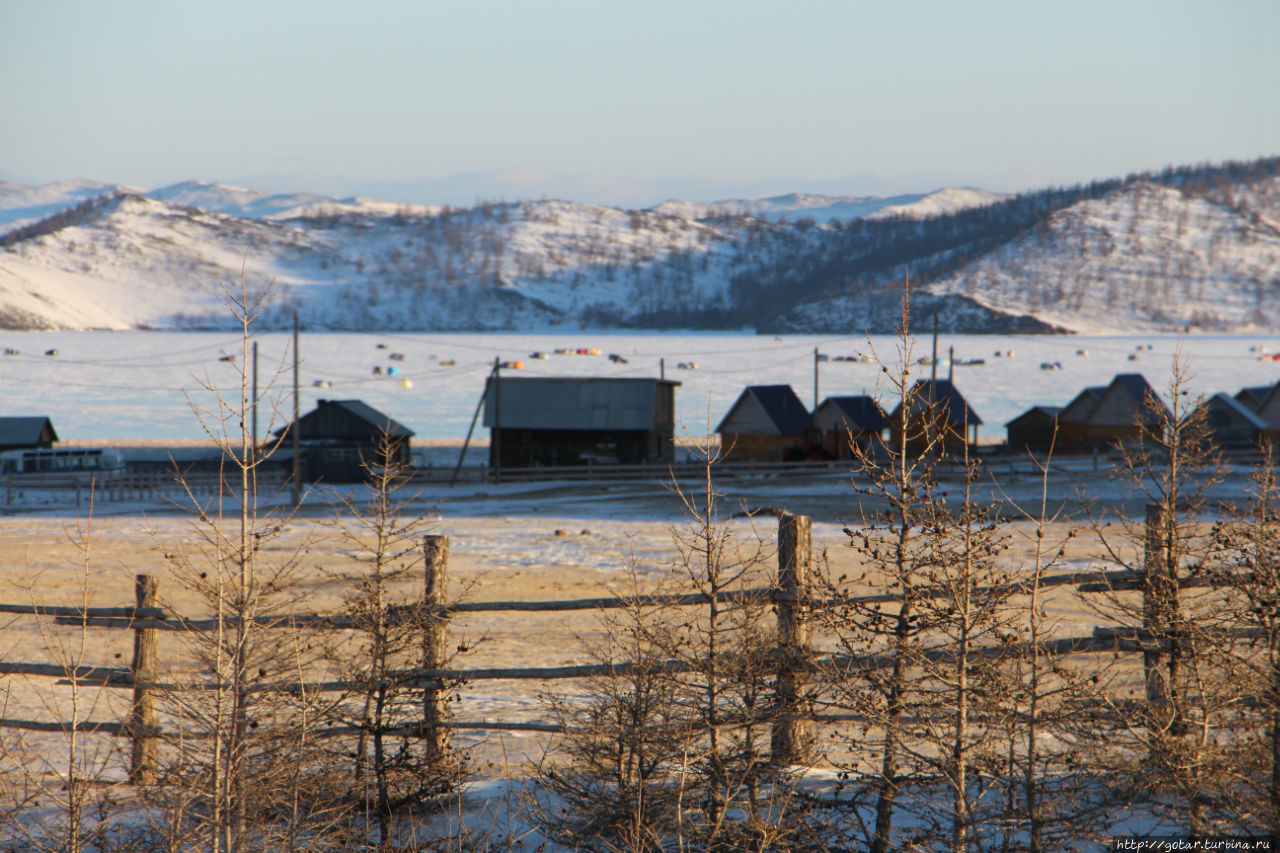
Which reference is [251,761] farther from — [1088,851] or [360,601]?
[1088,851]

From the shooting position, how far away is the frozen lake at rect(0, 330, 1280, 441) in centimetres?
7781

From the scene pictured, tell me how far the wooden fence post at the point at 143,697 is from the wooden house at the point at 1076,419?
183ft

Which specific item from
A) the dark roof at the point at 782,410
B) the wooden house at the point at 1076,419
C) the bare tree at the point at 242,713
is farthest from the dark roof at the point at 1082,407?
the bare tree at the point at 242,713

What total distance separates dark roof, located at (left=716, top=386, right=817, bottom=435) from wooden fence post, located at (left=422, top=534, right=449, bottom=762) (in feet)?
151

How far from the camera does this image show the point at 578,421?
49.1 meters

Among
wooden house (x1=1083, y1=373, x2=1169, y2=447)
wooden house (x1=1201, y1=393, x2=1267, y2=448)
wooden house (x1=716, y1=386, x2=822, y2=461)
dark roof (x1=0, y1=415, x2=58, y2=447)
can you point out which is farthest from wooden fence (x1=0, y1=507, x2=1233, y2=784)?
wooden house (x1=1201, y1=393, x2=1267, y2=448)

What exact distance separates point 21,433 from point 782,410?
37.2 meters

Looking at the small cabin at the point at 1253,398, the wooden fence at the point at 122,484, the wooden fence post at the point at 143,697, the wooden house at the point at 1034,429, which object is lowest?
the wooden fence at the point at 122,484

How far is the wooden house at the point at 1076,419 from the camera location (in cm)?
5803

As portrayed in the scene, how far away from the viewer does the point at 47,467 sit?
4653cm

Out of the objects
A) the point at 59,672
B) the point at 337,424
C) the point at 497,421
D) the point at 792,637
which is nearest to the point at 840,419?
the point at 497,421

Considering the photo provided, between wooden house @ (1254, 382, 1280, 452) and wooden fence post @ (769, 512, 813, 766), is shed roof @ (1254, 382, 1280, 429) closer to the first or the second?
wooden house @ (1254, 382, 1280, 452)

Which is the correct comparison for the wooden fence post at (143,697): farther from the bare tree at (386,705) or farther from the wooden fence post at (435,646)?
the wooden fence post at (435,646)

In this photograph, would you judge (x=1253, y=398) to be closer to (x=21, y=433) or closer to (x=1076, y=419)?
(x=1076, y=419)
